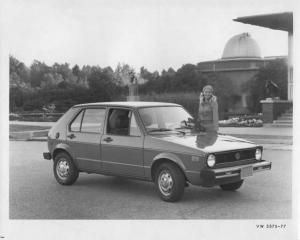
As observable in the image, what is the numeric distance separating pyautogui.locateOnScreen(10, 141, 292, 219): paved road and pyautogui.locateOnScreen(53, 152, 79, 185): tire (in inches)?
5.4

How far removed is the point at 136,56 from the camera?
8.55 m

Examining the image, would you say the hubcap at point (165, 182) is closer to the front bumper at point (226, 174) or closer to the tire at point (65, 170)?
the front bumper at point (226, 174)

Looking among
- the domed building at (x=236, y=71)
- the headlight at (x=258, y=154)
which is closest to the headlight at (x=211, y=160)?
the headlight at (x=258, y=154)

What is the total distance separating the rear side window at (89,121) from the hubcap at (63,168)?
2.02ft

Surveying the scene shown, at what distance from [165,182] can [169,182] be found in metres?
0.07

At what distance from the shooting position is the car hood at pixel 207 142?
687 centimetres

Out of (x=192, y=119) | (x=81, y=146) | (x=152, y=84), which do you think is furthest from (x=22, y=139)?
(x=192, y=119)

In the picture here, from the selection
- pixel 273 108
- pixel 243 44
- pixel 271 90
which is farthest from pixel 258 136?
pixel 271 90

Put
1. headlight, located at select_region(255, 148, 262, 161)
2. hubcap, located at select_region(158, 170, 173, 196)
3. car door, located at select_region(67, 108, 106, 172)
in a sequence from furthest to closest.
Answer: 1. car door, located at select_region(67, 108, 106, 172)
2. headlight, located at select_region(255, 148, 262, 161)
3. hubcap, located at select_region(158, 170, 173, 196)

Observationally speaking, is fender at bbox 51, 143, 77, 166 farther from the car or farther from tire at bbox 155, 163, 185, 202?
tire at bbox 155, 163, 185, 202

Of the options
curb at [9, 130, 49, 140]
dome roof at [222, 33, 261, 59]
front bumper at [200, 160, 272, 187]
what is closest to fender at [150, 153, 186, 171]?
front bumper at [200, 160, 272, 187]

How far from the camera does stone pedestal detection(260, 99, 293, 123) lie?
17489 mm

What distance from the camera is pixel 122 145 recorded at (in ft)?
24.7
